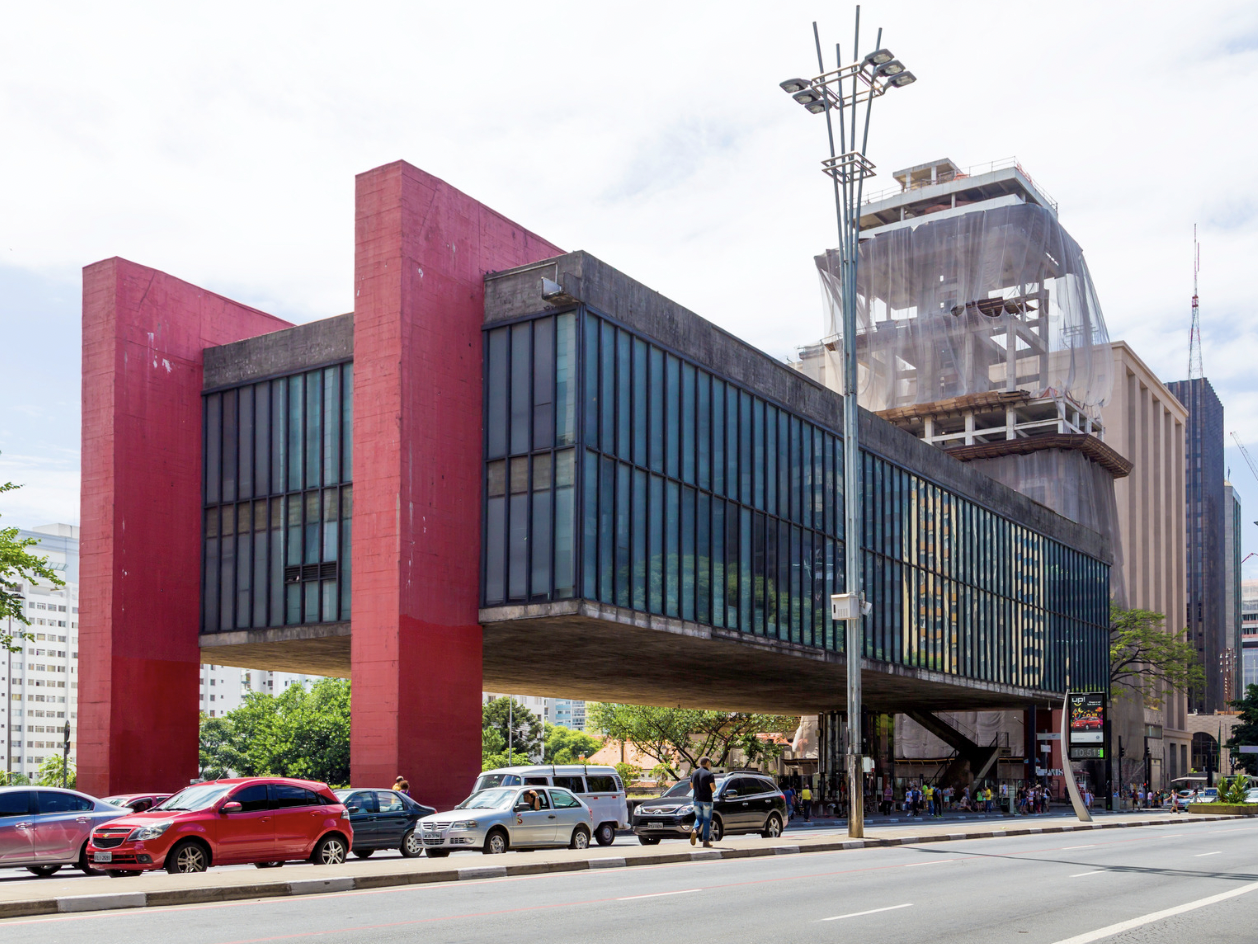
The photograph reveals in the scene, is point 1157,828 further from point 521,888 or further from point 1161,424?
point 1161,424

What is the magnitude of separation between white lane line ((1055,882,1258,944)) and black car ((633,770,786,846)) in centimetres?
1288

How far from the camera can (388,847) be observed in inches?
989

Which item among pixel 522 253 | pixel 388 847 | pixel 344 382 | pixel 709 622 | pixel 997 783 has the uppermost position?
pixel 522 253

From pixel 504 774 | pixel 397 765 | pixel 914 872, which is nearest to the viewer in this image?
pixel 914 872

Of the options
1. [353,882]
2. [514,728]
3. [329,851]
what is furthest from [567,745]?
[353,882]

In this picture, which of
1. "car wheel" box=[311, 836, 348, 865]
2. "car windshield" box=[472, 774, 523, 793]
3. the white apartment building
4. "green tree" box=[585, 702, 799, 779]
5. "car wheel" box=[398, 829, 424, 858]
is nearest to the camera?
"car wheel" box=[311, 836, 348, 865]

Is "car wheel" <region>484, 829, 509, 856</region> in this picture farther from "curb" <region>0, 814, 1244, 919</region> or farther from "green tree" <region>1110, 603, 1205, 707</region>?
"green tree" <region>1110, 603, 1205, 707</region>

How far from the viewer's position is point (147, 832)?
62.2ft

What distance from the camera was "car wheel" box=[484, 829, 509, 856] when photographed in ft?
78.7

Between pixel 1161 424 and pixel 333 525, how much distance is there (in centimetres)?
10983

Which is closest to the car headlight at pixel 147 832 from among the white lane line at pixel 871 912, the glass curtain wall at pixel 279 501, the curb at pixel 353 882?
the curb at pixel 353 882

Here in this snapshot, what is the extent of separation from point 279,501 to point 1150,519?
3996 inches

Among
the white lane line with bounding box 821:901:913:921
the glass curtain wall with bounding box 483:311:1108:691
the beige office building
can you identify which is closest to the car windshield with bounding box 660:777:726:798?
the glass curtain wall with bounding box 483:311:1108:691

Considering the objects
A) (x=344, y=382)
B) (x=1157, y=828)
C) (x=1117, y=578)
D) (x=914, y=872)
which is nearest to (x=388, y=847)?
(x=914, y=872)
